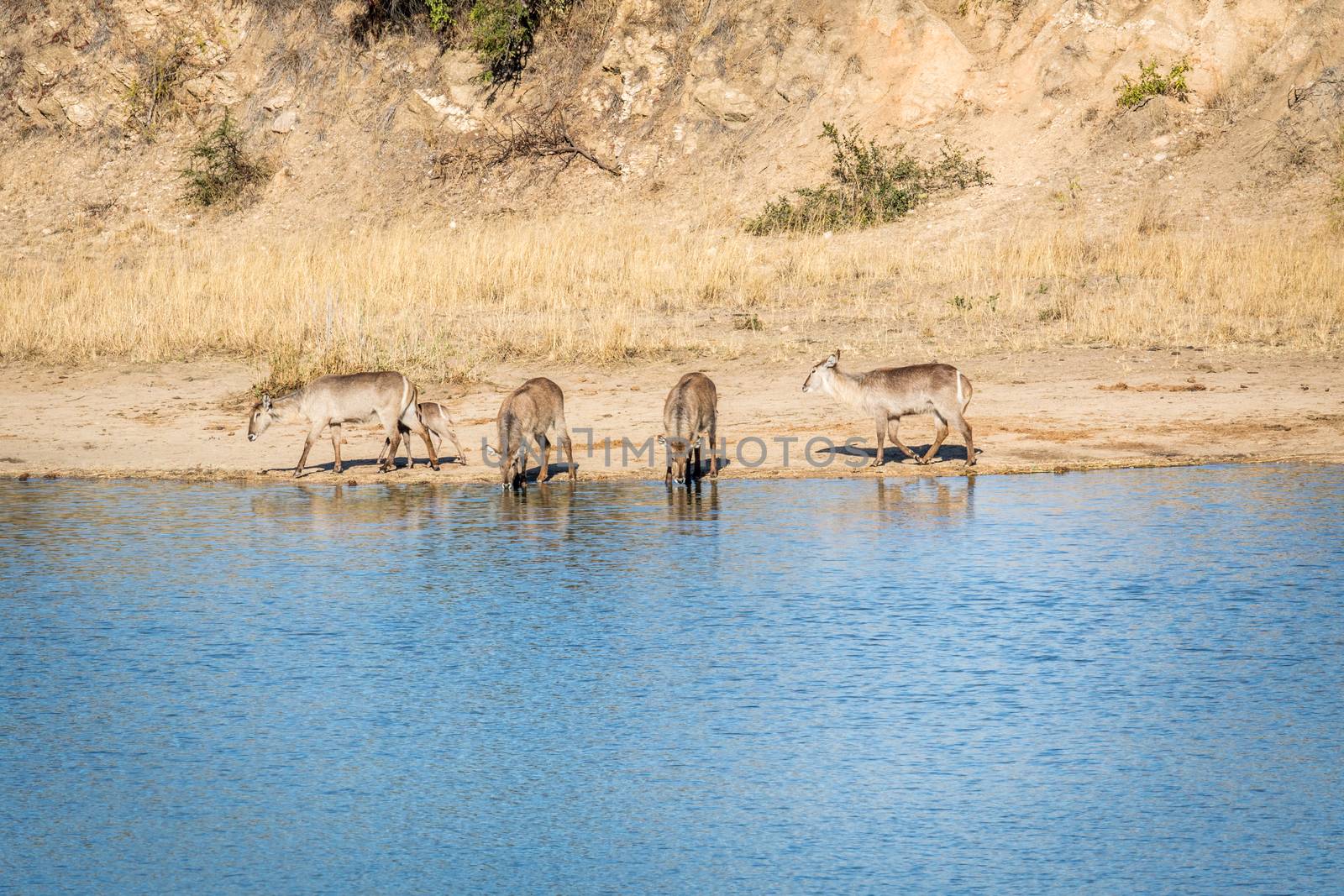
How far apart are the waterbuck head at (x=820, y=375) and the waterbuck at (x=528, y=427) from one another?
86.4 inches

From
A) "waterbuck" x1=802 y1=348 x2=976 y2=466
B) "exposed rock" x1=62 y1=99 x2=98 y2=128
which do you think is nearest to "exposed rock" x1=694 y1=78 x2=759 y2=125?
"exposed rock" x1=62 y1=99 x2=98 y2=128

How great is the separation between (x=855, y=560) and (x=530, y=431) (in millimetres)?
3851

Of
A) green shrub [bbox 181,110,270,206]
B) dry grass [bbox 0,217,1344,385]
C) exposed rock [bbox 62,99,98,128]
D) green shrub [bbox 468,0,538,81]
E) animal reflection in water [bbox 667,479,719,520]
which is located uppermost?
green shrub [bbox 468,0,538,81]

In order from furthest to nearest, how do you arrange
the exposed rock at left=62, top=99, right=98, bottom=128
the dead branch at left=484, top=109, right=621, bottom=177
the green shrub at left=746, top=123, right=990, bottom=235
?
the exposed rock at left=62, top=99, right=98, bottom=128 < the dead branch at left=484, top=109, right=621, bottom=177 < the green shrub at left=746, top=123, right=990, bottom=235

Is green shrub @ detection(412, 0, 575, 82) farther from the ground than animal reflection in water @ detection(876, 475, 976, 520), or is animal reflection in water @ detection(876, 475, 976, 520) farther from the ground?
green shrub @ detection(412, 0, 575, 82)

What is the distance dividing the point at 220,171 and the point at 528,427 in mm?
22149

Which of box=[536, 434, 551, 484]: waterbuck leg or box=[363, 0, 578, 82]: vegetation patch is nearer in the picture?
box=[536, 434, 551, 484]: waterbuck leg

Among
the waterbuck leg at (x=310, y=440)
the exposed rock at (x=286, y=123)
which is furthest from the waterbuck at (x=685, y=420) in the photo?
the exposed rock at (x=286, y=123)

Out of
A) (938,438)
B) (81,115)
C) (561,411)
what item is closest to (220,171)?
(81,115)

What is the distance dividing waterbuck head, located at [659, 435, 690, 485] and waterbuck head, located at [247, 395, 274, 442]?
3.76 m

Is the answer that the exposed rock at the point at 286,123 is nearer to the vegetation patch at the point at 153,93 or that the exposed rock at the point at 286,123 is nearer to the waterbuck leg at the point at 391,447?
the vegetation patch at the point at 153,93

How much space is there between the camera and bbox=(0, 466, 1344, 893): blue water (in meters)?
5.79

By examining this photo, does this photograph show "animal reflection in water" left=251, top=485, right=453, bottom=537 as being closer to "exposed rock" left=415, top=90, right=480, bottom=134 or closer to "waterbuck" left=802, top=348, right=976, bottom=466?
"waterbuck" left=802, top=348, right=976, bottom=466

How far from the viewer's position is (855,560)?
1035cm
